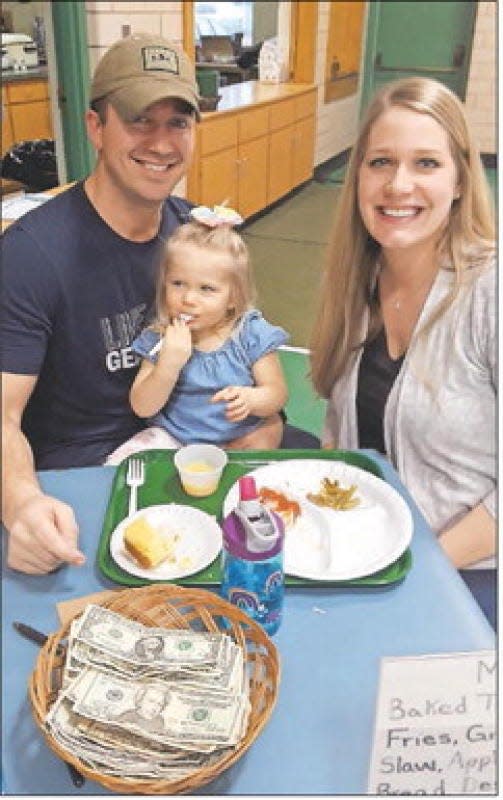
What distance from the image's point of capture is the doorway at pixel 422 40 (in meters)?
7.60

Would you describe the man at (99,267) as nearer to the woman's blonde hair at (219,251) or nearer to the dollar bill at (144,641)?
→ the woman's blonde hair at (219,251)

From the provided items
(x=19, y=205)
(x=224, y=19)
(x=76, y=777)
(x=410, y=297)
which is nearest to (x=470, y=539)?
(x=410, y=297)

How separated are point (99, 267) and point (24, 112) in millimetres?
4912

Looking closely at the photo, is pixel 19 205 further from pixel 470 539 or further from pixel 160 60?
pixel 470 539

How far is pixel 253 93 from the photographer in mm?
6043

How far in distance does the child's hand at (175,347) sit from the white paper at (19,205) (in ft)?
3.59

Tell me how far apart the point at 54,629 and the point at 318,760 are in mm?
413

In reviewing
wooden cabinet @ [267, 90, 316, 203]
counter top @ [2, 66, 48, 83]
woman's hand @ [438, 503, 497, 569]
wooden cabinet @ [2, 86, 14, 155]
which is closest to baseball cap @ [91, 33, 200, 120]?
woman's hand @ [438, 503, 497, 569]

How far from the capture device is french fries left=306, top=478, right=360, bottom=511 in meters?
1.24

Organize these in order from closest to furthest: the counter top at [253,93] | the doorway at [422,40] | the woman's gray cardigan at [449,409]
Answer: the woman's gray cardigan at [449,409] < the counter top at [253,93] < the doorway at [422,40]

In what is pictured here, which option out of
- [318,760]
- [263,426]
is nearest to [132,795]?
[318,760]

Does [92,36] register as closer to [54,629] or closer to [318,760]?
[54,629]

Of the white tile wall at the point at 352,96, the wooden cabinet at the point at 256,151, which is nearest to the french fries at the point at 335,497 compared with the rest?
the white tile wall at the point at 352,96

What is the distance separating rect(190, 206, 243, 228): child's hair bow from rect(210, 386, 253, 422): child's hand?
0.42 meters
